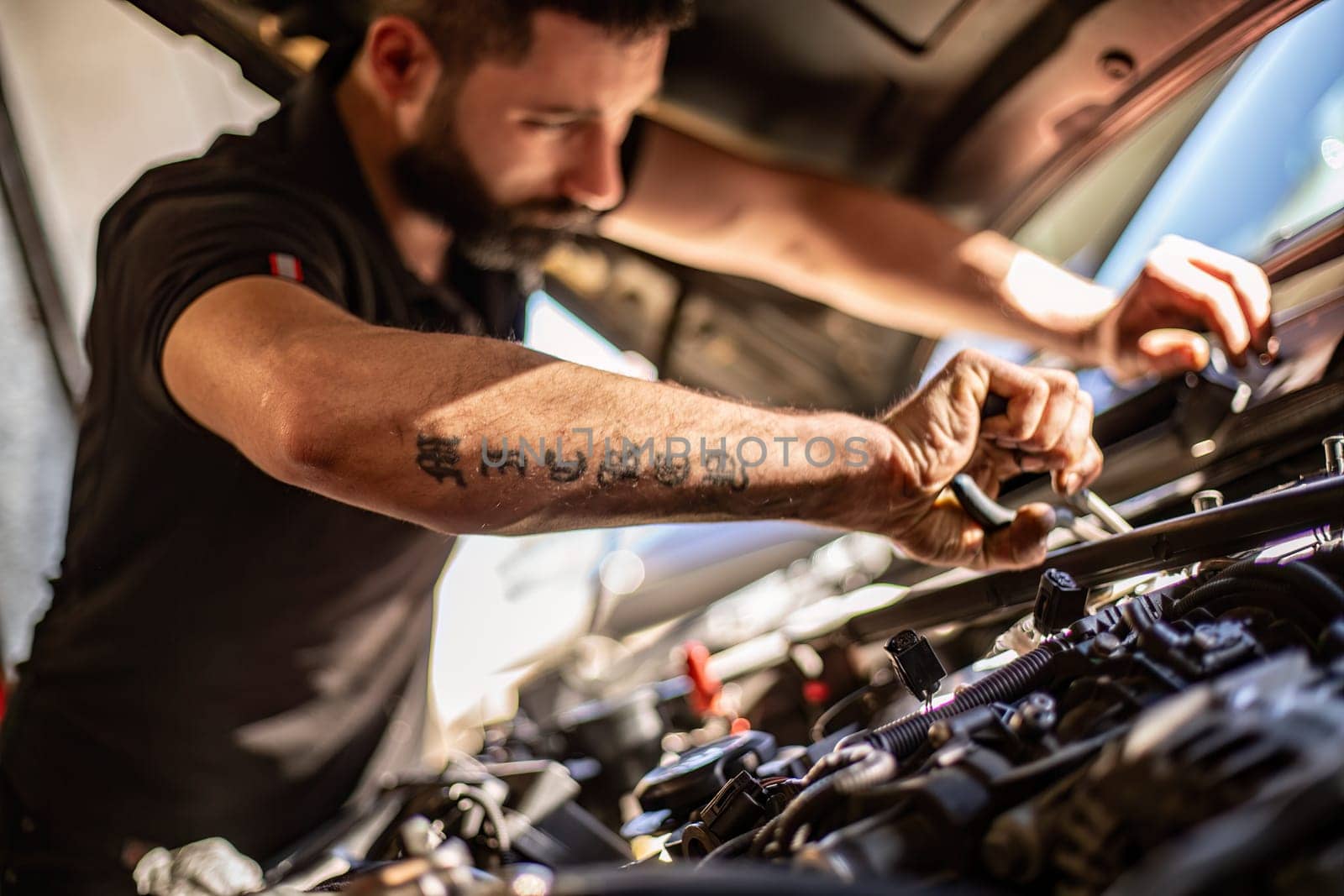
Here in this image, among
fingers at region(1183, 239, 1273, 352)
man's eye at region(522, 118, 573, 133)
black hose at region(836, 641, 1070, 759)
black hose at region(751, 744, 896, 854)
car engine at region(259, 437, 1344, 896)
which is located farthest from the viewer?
man's eye at region(522, 118, 573, 133)

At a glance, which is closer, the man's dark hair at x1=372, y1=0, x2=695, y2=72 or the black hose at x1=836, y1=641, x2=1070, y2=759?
the black hose at x1=836, y1=641, x2=1070, y2=759

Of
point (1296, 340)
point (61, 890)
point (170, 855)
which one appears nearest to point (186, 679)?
point (170, 855)

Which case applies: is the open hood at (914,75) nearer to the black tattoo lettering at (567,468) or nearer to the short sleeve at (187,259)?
the short sleeve at (187,259)

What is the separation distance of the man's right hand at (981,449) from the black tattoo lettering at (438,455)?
1.37 feet

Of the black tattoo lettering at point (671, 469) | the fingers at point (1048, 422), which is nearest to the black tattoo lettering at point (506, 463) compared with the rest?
the black tattoo lettering at point (671, 469)

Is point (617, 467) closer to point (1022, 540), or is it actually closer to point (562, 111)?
point (1022, 540)

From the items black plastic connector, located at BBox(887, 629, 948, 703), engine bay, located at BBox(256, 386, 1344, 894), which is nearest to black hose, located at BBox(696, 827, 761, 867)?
engine bay, located at BBox(256, 386, 1344, 894)

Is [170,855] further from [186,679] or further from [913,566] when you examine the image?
[913,566]

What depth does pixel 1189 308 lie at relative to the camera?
1.16 m

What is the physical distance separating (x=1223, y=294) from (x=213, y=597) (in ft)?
4.69

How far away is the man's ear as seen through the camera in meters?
1.40

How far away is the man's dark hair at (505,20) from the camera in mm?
1304

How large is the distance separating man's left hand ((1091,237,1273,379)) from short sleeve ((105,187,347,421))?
3.51 feet

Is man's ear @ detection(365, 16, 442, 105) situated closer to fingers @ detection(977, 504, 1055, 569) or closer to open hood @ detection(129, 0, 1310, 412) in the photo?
open hood @ detection(129, 0, 1310, 412)
